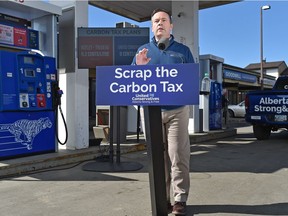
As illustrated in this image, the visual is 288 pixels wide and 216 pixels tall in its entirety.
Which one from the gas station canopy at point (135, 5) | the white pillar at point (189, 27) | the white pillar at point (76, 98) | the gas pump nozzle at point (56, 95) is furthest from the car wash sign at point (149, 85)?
the gas station canopy at point (135, 5)

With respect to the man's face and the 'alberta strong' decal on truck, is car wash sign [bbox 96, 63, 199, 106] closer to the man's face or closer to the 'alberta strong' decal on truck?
the man's face

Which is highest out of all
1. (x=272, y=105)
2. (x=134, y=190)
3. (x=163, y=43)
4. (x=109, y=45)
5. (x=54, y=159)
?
(x=109, y=45)

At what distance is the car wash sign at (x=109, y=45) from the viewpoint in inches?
267

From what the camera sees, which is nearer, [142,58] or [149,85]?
[149,85]

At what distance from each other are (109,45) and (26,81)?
1.68 m

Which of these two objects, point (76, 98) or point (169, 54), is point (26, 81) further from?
point (169, 54)

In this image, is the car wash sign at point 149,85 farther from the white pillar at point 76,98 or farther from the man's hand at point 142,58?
the white pillar at point 76,98

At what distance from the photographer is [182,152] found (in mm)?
3676

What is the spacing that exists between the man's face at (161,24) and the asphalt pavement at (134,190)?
1.96 metres

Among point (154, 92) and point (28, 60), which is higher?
point (28, 60)

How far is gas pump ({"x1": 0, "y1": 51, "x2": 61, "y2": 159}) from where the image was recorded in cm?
623

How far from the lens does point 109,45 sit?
6.86 metres

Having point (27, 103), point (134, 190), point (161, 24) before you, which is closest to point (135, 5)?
point (27, 103)

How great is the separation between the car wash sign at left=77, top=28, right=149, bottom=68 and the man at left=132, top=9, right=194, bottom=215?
310 cm
